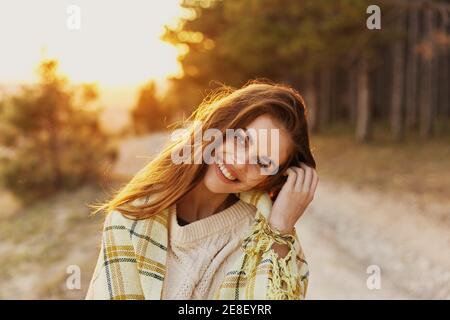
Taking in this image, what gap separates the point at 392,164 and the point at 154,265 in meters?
10.6

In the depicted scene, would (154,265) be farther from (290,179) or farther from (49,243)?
(49,243)

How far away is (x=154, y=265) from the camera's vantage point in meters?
1.78

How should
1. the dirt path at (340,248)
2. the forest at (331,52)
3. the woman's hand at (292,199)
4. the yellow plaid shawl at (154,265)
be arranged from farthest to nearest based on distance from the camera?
the forest at (331,52)
the dirt path at (340,248)
the woman's hand at (292,199)
the yellow plaid shawl at (154,265)

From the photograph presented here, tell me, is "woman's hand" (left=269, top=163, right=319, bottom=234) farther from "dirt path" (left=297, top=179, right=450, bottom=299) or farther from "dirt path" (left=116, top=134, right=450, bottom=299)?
"dirt path" (left=116, top=134, right=450, bottom=299)

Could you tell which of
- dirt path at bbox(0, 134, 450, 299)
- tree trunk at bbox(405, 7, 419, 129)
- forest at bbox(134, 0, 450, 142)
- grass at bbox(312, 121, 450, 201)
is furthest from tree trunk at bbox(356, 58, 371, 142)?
dirt path at bbox(0, 134, 450, 299)

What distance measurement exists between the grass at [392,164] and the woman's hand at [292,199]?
6802 mm

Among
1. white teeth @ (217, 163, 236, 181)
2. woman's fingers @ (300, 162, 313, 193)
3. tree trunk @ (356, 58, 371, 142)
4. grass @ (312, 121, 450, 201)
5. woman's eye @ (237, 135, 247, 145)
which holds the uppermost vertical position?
woman's eye @ (237, 135, 247, 145)

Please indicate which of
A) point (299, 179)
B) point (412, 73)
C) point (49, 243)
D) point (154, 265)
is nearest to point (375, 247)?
point (49, 243)

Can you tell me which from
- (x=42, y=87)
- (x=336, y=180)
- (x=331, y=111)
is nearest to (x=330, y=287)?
(x=336, y=180)

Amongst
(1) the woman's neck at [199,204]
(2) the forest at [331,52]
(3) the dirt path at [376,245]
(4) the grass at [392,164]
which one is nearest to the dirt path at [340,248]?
(3) the dirt path at [376,245]

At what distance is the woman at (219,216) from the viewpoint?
1.77 meters

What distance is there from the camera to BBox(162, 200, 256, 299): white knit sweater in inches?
72.2

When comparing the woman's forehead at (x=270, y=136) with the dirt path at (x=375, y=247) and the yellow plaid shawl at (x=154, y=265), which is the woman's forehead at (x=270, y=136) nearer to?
the yellow plaid shawl at (x=154, y=265)

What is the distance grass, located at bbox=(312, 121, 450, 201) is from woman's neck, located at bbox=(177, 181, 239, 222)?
271 inches
